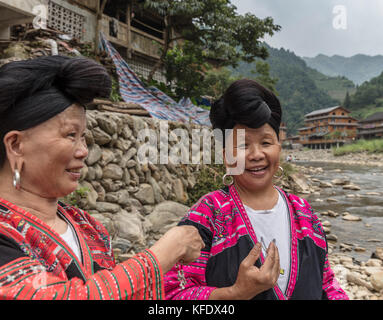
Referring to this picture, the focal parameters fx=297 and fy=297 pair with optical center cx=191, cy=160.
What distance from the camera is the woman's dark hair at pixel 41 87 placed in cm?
95

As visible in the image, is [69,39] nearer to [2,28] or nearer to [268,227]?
[2,28]

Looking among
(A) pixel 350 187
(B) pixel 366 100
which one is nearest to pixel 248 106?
(A) pixel 350 187

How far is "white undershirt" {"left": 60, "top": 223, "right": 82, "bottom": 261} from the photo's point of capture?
3.65 feet

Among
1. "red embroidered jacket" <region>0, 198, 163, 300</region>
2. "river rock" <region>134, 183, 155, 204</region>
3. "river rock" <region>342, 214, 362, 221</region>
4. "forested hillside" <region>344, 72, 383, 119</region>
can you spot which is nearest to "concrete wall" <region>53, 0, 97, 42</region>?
"river rock" <region>134, 183, 155, 204</region>

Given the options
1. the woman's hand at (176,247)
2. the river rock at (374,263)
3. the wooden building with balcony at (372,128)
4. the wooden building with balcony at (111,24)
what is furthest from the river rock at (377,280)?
the wooden building with balcony at (372,128)

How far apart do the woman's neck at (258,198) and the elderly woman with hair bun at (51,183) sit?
49 cm

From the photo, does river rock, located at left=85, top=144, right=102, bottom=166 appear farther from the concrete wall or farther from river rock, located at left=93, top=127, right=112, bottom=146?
the concrete wall

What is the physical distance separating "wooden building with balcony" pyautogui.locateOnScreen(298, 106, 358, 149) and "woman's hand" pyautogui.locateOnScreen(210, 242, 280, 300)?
47.7 meters

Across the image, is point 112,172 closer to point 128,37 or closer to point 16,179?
point 16,179

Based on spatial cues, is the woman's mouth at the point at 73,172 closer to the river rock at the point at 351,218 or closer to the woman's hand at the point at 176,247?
the woman's hand at the point at 176,247

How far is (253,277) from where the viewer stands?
3.72 feet

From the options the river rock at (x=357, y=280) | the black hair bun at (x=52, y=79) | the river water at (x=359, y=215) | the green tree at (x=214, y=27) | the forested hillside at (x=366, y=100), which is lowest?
the river rock at (x=357, y=280)

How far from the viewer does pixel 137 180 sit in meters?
5.91

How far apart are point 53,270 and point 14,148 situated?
419 millimetres
